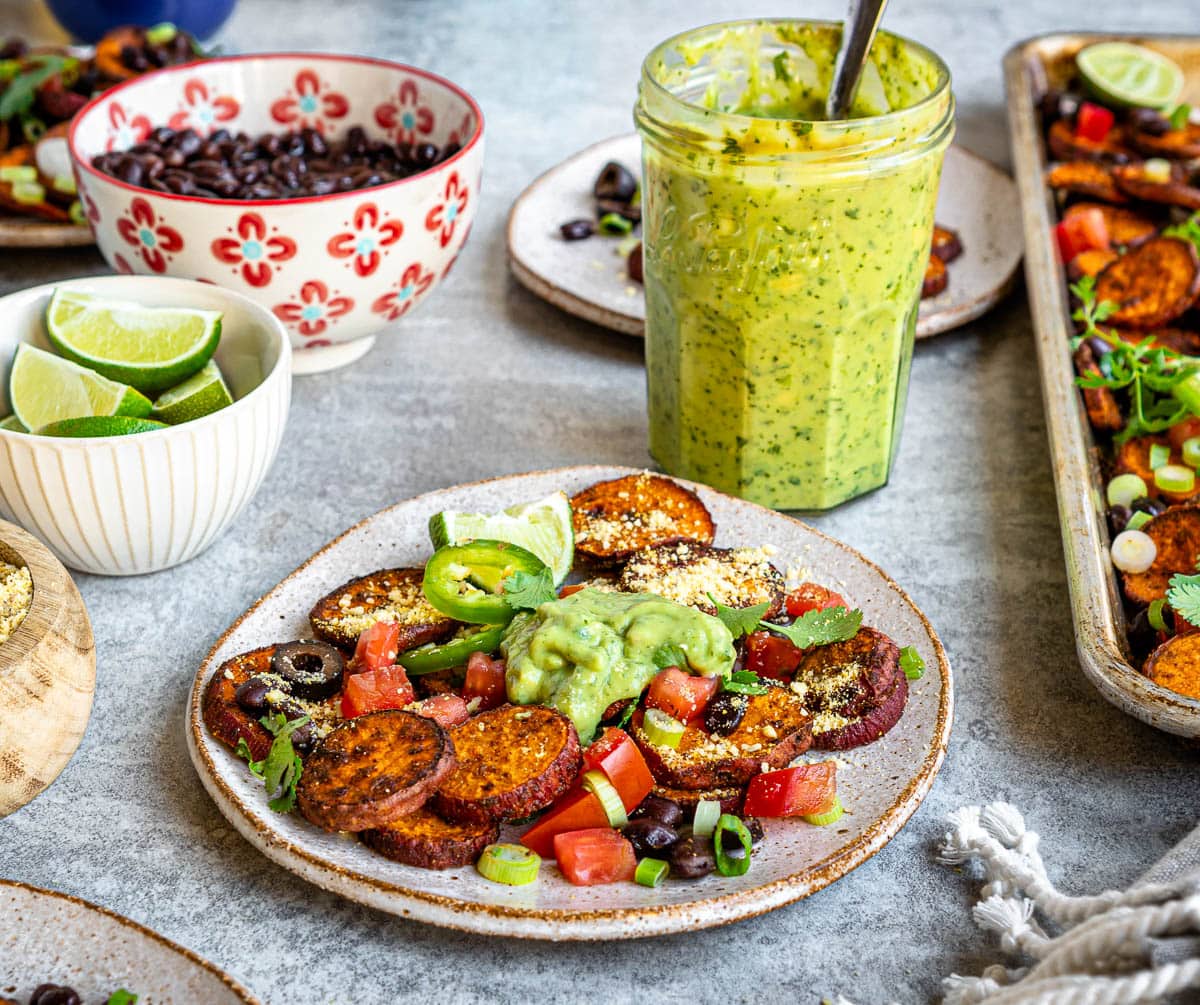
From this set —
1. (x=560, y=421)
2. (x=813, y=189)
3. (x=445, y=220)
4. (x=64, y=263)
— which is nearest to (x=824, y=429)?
(x=813, y=189)

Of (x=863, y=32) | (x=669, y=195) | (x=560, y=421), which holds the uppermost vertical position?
(x=863, y=32)

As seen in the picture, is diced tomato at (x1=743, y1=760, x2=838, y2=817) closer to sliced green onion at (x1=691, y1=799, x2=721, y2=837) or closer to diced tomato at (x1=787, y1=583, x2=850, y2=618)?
sliced green onion at (x1=691, y1=799, x2=721, y2=837)

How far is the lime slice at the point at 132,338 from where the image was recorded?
6.98ft

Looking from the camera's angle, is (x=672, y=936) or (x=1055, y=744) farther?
(x=1055, y=744)

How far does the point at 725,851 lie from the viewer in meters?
1.54

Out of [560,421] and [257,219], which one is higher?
[257,219]

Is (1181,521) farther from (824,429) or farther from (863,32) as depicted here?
(863,32)

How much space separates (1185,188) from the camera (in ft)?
9.73

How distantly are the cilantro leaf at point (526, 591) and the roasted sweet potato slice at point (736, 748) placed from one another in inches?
8.6

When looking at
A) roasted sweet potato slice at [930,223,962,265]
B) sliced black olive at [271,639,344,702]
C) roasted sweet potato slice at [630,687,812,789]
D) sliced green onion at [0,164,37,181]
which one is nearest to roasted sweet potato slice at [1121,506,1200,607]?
roasted sweet potato slice at [630,687,812,789]

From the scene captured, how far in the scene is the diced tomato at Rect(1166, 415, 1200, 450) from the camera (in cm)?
225

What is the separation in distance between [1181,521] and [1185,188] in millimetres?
1275

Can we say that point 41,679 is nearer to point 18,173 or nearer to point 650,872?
point 650,872

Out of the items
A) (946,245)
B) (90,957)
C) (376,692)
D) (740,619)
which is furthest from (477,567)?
(946,245)
